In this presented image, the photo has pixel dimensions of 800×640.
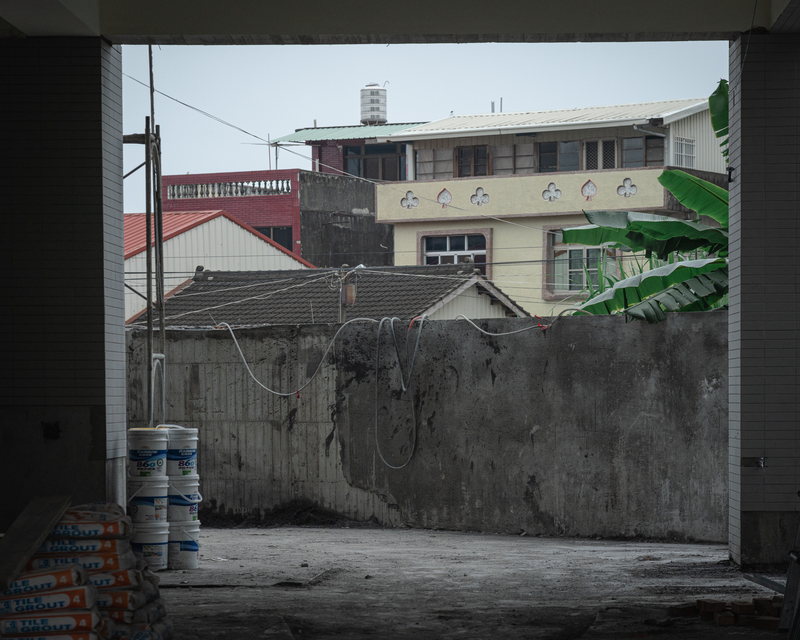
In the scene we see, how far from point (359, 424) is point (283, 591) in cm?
394

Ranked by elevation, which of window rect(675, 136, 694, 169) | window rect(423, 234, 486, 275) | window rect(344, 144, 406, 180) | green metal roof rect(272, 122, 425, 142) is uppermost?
green metal roof rect(272, 122, 425, 142)

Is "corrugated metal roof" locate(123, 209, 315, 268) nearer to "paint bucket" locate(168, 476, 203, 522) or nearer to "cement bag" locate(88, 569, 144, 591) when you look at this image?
"paint bucket" locate(168, 476, 203, 522)

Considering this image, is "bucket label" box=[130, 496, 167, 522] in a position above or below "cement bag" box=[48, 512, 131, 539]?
below

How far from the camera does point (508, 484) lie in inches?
386

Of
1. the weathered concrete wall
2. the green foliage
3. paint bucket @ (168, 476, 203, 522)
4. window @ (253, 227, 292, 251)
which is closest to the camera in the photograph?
paint bucket @ (168, 476, 203, 522)

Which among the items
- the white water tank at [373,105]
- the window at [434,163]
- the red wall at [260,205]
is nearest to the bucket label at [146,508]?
the window at [434,163]

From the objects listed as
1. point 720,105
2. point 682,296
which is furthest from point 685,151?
point 682,296

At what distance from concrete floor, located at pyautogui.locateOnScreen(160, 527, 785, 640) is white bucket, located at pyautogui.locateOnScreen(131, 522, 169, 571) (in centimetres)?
18

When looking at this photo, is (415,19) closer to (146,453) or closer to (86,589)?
(146,453)

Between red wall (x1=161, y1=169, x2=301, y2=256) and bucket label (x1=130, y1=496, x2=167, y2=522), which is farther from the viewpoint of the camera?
red wall (x1=161, y1=169, x2=301, y2=256)

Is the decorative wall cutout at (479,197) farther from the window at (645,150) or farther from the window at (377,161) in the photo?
the window at (377,161)

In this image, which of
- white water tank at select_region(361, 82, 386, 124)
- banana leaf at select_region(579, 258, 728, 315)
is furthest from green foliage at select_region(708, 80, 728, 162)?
white water tank at select_region(361, 82, 386, 124)

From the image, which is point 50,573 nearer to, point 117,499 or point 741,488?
point 117,499

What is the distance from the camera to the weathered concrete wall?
9.30 meters
